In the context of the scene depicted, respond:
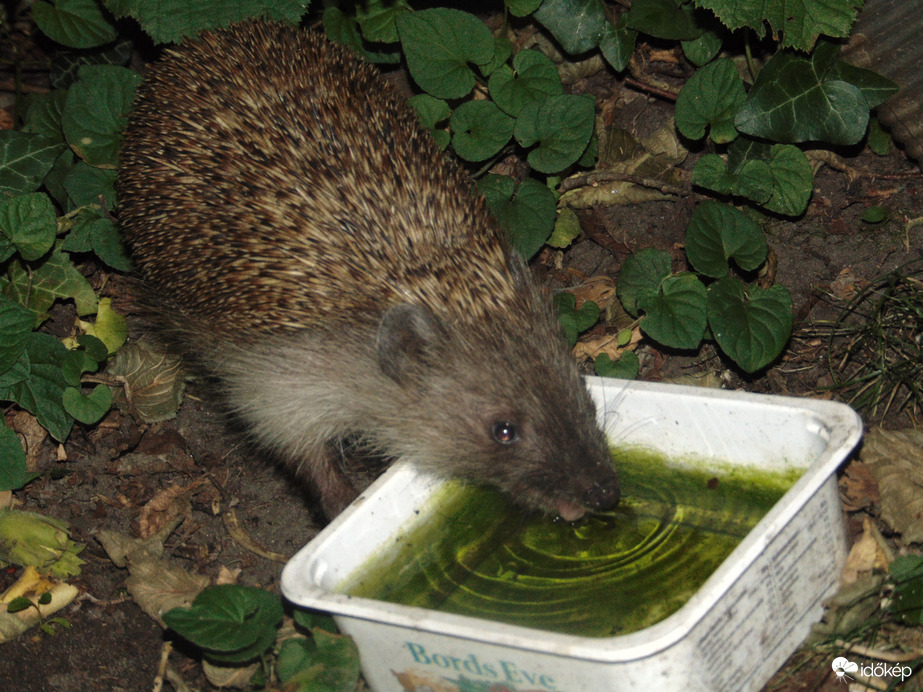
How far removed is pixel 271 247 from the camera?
14.7 ft

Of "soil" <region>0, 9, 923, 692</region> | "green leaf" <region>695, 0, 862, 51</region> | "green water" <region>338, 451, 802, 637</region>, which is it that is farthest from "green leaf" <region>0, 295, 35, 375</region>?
"green leaf" <region>695, 0, 862, 51</region>

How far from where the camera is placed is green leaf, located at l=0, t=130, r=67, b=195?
5.62 m

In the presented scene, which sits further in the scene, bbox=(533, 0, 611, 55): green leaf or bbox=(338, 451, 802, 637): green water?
bbox=(533, 0, 611, 55): green leaf

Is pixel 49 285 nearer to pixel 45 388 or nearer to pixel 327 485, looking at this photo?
pixel 45 388

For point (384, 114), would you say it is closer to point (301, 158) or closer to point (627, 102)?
point (301, 158)

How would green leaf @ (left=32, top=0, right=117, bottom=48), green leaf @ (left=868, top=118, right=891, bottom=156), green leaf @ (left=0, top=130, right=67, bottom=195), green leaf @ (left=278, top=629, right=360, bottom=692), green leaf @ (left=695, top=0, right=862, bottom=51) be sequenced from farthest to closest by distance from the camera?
green leaf @ (left=32, top=0, right=117, bottom=48) < green leaf @ (left=0, top=130, right=67, bottom=195) < green leaf @ (left=868, top=118, right=891, bottom=156) < green leaf @ (left=695, top=0, right=862, bottom=51) < green leaf @ (left=278, top=629, right=360, bottom=692)

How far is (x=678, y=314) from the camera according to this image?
4883 mm

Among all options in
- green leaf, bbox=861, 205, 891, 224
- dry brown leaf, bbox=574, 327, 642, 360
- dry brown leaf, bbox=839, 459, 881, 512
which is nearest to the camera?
dry brown leaf, bbox=839, 459, 881, 512

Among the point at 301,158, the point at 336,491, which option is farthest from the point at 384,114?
the point at 336,491

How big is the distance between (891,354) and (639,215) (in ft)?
5.45

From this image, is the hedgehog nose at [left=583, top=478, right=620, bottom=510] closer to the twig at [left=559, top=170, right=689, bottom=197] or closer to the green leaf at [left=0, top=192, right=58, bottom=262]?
the twig at [left=559, top=170, right=689, bottom=197]

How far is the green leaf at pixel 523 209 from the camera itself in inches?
207

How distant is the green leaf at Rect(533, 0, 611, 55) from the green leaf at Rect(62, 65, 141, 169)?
93.3 inches

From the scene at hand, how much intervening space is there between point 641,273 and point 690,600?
2427 mm
